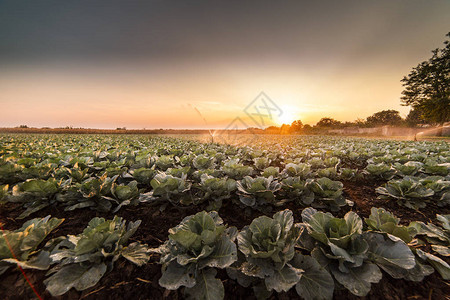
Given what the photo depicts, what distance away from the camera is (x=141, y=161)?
12.6 ft

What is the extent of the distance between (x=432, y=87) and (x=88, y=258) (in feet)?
156

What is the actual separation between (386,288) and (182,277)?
1.61m

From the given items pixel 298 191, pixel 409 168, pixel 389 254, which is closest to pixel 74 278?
pixel 389 254

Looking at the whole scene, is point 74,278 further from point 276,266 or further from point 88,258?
point 276,266

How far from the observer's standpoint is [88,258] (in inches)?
54.5

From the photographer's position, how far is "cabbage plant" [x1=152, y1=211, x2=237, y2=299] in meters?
1.24

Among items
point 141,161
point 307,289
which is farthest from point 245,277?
point 141,161

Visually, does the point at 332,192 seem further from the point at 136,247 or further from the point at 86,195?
the point at 86,195

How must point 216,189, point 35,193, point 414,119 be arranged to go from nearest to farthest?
point 35,193 < point 216,189 < point 414,119

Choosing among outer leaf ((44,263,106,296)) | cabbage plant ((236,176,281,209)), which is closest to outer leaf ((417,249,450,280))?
cabbage plant ((236,176,281,209))

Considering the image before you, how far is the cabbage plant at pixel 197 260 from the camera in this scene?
124 centimetres

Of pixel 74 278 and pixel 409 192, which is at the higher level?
pixel 409 192

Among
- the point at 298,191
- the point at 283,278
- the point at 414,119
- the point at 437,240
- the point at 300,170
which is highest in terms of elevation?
the point at 414,119

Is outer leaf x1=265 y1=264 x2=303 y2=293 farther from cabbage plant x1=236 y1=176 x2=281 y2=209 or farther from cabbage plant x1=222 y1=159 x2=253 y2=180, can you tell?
cabbage plant x1=222 y1=159 x2=253 y2=180
